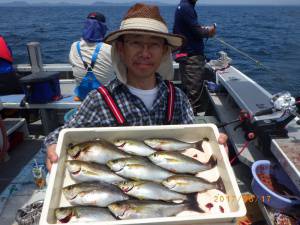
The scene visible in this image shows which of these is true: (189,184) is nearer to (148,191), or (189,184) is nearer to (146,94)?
(148,191)

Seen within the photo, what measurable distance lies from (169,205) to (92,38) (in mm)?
3392

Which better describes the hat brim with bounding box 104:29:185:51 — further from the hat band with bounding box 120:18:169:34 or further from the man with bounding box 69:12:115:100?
the man with bounding box 69:12:115:100

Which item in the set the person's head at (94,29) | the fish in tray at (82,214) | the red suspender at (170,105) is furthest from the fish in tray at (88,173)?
the person's head at (94,29)

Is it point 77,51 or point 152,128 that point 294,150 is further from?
point 77,51

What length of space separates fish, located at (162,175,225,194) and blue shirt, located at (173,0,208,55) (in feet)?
13.2

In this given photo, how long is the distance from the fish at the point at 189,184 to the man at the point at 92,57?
301cm

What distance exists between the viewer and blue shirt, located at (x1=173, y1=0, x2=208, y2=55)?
16.9ft

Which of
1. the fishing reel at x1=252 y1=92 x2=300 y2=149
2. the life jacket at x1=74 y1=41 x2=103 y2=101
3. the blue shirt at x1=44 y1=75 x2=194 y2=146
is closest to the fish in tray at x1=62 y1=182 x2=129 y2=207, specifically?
the blue shirt at x1=44 y1=75 x2=194 y2=146

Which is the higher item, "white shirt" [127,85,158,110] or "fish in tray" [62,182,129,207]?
"white shirt" [127,85,158,110]

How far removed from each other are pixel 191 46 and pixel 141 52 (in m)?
3.75

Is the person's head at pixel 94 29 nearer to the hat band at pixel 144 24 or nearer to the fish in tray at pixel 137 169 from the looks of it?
the hat band at pixel 144 24

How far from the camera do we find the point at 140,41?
1.88 meters

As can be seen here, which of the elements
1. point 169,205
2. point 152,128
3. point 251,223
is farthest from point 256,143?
point 169,205

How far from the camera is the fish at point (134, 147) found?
1.66 meters
